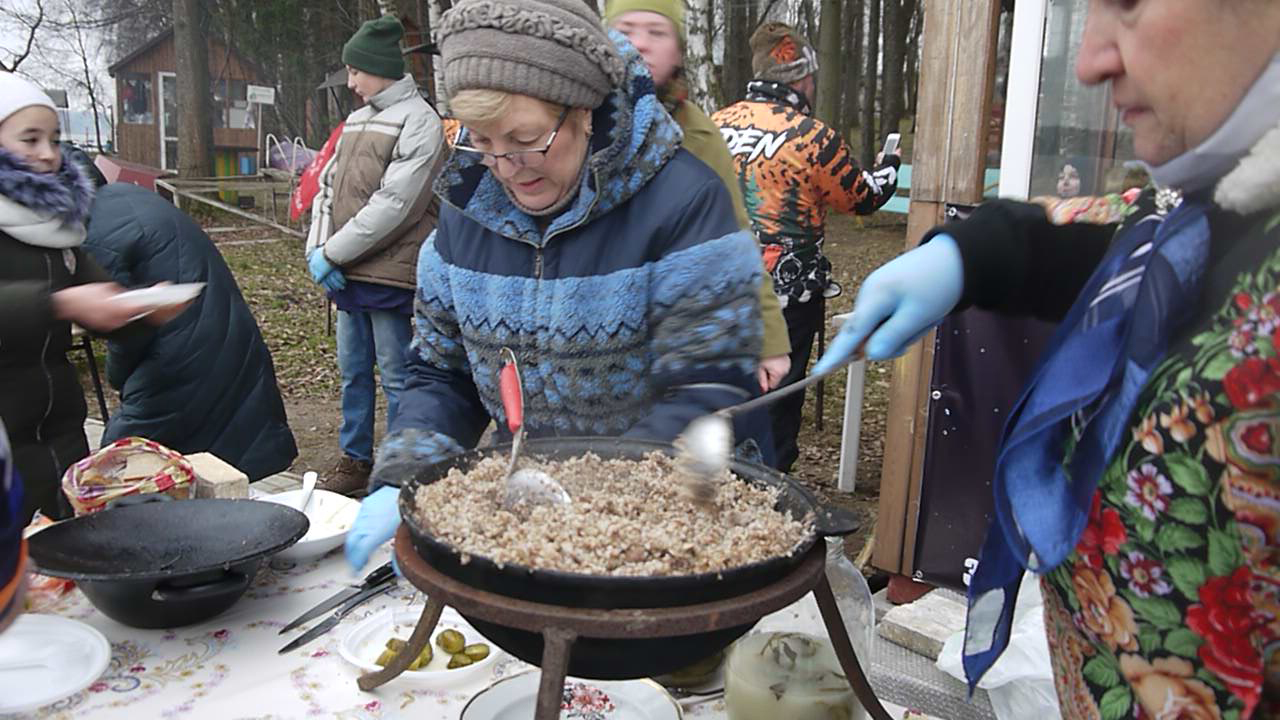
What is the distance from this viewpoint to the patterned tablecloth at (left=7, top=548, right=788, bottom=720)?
5.23 feet

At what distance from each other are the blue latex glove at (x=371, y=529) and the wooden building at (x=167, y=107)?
95.3 ft

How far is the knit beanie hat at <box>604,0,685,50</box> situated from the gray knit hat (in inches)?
57.5

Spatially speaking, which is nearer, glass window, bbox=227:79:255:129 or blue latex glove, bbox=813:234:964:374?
blue latex glove, bbox=813:234:964:374

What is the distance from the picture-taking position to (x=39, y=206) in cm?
297

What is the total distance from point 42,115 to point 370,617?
214 cm

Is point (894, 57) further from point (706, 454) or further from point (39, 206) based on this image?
point (706, 454)

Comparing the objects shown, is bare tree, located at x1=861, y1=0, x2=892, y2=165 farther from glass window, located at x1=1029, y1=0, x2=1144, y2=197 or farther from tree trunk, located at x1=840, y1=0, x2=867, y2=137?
glass window, located at x1=1029, y1=0, x2=1144, y2=197

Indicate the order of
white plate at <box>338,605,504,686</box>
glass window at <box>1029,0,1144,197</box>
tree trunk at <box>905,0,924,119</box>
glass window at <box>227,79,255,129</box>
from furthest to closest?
1. glass window at <box>227,79,255,129</box>
2. tree trunk at <box>905,0,924,119</box>
3. glass window at <box>1029,0,1144,197</box>
4. white plate at <box>338,605,504,686</box>

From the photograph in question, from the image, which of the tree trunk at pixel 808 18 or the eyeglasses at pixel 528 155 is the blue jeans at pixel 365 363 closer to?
the eyeglasses at pixel 528 155

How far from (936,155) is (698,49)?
384 centimetres

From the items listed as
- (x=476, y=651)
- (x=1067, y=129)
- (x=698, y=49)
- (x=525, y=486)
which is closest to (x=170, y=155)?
(x=698, y=49)

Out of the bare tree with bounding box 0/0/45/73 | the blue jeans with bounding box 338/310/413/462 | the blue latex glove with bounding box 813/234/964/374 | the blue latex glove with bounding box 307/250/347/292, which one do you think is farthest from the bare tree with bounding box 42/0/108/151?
the blue latex glove with bounding box 813/234/964/374

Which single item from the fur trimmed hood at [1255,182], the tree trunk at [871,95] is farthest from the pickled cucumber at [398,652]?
the tree trunk at [871,95]

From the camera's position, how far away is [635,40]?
10.6ft
